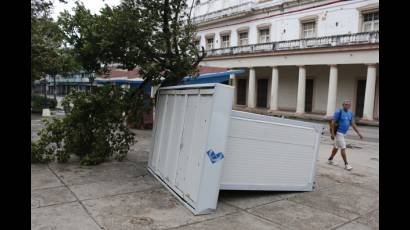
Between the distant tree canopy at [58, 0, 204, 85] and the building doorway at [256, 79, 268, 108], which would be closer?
the distant tree canopy at [58, 0, 204, 85]

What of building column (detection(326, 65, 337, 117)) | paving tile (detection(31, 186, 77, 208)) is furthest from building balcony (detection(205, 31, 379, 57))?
paving tile (detection(31, 186, 77, 208))

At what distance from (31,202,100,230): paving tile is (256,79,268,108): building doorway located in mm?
27419

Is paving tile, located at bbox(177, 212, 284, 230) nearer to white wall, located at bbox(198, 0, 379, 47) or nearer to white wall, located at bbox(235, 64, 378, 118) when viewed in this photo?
white wall, located at bbox(235, 64, 378, 118)

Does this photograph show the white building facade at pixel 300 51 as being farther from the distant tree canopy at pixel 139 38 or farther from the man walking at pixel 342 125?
the distant tree canopy at pixel 139 38

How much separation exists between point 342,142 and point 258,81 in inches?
935

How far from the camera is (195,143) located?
5.27 m

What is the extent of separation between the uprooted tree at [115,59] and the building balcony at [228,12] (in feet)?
73.2

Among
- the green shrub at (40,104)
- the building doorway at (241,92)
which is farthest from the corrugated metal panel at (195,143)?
the building doorway at (241,92)

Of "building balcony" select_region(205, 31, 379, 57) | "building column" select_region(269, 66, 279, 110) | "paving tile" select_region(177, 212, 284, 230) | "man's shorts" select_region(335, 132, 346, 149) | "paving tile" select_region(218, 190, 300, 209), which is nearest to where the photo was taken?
"paving tile" select_region(177, 212, 284, 230)

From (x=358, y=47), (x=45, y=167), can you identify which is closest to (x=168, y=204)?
(x=45, y=167)

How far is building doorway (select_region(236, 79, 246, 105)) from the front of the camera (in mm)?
33594

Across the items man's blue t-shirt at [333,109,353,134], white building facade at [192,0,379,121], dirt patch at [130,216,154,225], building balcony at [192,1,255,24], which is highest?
building balcony at [192,1,255,24]

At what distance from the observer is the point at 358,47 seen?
2102 cm
